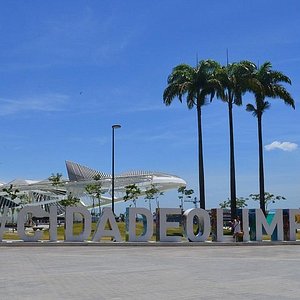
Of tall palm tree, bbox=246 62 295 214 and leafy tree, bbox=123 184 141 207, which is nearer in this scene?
tall palm tree, bbox=246 62 295 214

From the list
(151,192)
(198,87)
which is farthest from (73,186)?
(198,87)

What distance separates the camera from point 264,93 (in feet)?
145

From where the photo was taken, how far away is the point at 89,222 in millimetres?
30734

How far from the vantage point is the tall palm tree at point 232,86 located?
4216 centimetres

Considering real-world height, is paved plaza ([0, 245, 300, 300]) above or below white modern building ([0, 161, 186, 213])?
below

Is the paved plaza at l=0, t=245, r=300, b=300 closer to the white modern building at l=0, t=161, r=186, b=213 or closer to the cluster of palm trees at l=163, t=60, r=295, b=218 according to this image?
the cluster of palm trees at l=163, t=60, r=295, b=218

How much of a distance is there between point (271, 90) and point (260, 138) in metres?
4.09

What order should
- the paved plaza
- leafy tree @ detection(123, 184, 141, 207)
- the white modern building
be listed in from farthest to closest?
the white modern building → leafy tree @ detection(123, 184, 141, 207) → the paved plaza

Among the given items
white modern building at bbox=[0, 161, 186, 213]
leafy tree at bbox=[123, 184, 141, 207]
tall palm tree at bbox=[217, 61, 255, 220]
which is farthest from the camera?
white modern building at bbox=[0, 161, 186, 213]

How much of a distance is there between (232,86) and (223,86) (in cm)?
70

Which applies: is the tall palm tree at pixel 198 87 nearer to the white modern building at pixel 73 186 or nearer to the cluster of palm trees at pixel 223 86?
the cluster of palm trees at pixel 223 86

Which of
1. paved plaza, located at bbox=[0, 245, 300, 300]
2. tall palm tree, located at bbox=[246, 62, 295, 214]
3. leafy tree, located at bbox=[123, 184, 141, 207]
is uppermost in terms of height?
tall palm tree, located at bbox=[246, 62, 295, 214]

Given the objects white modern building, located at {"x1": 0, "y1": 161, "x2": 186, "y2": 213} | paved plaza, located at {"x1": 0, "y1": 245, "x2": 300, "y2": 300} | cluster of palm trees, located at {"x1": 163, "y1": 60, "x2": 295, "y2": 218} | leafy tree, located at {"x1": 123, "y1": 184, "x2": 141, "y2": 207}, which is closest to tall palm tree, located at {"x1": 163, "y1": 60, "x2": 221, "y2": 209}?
cluster of palm trees, located at {"x1": 163, "y1": 60, "x2": 295, "y2": 218}

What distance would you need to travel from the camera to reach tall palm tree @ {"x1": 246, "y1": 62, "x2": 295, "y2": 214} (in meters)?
43.5
